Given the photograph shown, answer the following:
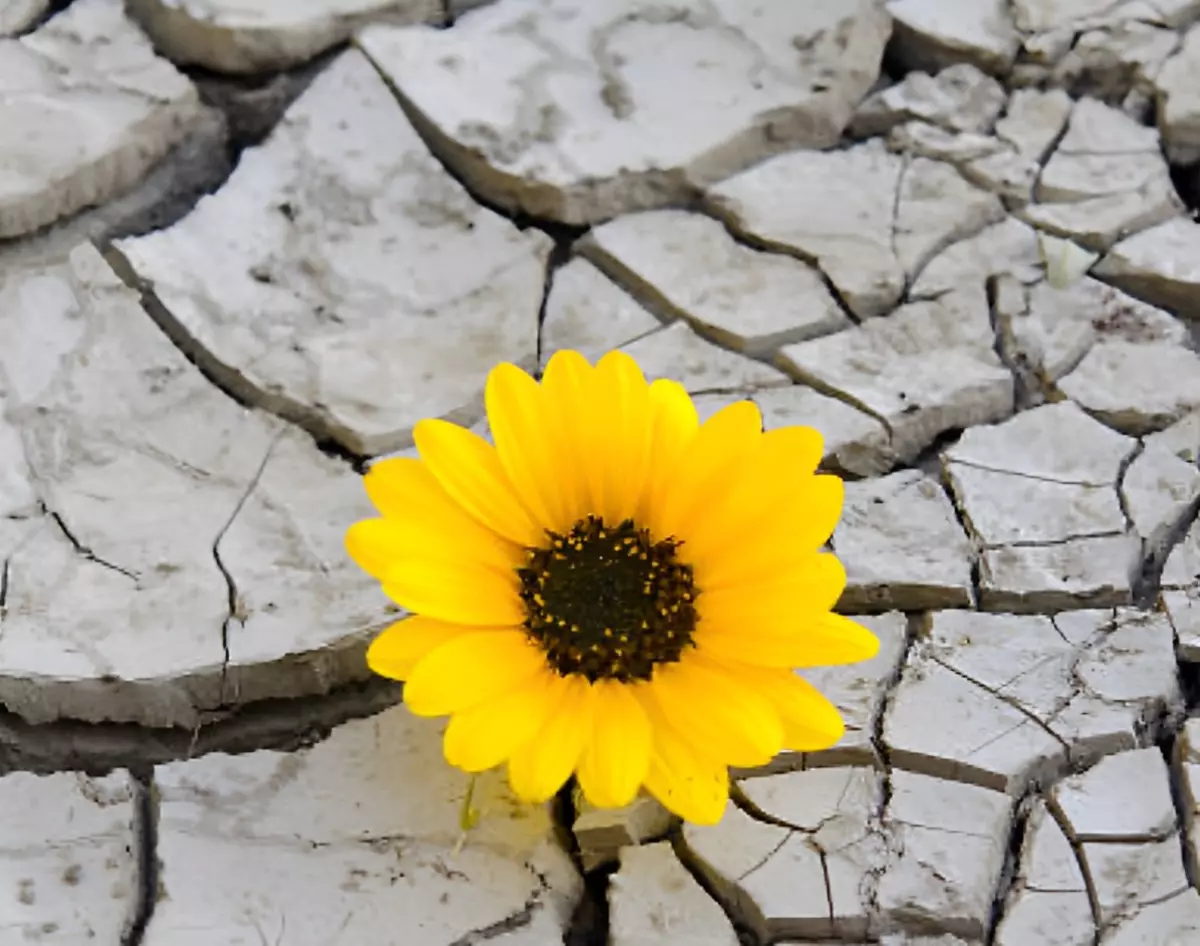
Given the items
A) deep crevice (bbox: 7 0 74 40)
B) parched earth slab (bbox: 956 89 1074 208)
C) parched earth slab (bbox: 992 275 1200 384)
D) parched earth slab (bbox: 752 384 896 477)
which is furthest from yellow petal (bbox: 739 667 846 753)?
deep crevice (bbox: 7 0 74 40)

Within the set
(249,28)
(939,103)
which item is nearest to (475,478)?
(249,28)

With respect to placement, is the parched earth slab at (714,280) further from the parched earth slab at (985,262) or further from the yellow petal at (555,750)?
the yellow petal at (555,750)

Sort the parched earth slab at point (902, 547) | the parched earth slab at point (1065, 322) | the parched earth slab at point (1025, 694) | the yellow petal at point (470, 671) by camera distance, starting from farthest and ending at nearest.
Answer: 1. the parched earth slab at point (1065, 322)
2. the parched earth slab at point (902, 547)
3. the parched earth slab at point (1025, 694)
4. the yellow petal at point (470, 671)

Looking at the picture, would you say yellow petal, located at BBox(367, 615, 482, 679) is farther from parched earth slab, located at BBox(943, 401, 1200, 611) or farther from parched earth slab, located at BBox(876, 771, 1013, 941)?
parched earth slab, located at BBox(943, 401, 1200, 611)

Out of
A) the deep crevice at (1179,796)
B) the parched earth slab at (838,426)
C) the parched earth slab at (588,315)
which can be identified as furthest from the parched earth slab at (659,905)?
the parched earth slab at (588,315)

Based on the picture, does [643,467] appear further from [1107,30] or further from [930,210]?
[1107,30]

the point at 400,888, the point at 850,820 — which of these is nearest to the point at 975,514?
the point at 850,820
